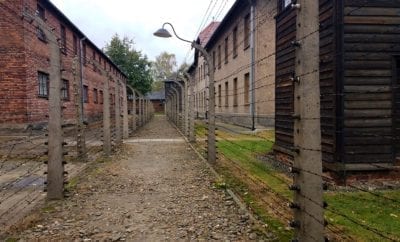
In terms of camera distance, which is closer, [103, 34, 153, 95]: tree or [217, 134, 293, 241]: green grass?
[217, 134, 293, 241]: green grass

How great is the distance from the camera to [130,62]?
5059cm

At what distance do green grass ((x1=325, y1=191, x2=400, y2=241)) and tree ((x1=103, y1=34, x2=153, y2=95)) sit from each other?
4471cm

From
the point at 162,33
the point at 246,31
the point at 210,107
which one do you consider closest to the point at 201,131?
the point at 246,31

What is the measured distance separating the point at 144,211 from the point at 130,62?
153ft

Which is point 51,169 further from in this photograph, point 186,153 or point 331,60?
point 186,153

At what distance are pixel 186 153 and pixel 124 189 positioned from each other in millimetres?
5110

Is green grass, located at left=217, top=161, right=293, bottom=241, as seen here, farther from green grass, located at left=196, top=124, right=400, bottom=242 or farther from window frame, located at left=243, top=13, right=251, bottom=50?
window frame, located at left=243, top=13, right=251, bottom=50

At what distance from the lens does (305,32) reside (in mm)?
3223

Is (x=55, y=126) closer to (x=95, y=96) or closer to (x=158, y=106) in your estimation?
(x=95, y=96)

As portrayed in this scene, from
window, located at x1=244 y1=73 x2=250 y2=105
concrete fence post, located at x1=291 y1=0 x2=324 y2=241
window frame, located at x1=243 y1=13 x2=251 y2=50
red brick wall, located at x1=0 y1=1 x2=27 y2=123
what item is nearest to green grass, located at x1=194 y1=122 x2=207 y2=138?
window, located at x1=244 y1=73 x2=250 y2=105

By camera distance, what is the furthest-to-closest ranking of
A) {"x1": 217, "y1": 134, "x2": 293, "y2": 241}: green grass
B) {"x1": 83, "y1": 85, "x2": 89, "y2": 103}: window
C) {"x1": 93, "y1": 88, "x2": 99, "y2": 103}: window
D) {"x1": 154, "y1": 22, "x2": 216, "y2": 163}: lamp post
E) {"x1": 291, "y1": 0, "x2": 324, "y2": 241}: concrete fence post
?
{"x1": 93, "y1": 88, "x2": 99, "y2": 103}: window, {"x1": 83, "y1": 85, "x2": 89, "y2": 103}: window, {"x1": 154, "y1": 22, "x2": 216, "y2": 163}: lamp post, {"x1": 217, "y1": 134, "x2": 293, "y2": 241}: green grass, {"x1": 291, "y1": 0, "x2": 324, "y2": 241}: concrete fence post

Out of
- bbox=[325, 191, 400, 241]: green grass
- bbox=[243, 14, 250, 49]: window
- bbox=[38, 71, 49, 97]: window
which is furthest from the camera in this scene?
bbox=[243, 14, 250, 49]: window

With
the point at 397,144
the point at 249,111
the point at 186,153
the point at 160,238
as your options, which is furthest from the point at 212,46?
the point at 160,238

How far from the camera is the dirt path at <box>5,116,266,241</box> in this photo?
4.38 m
